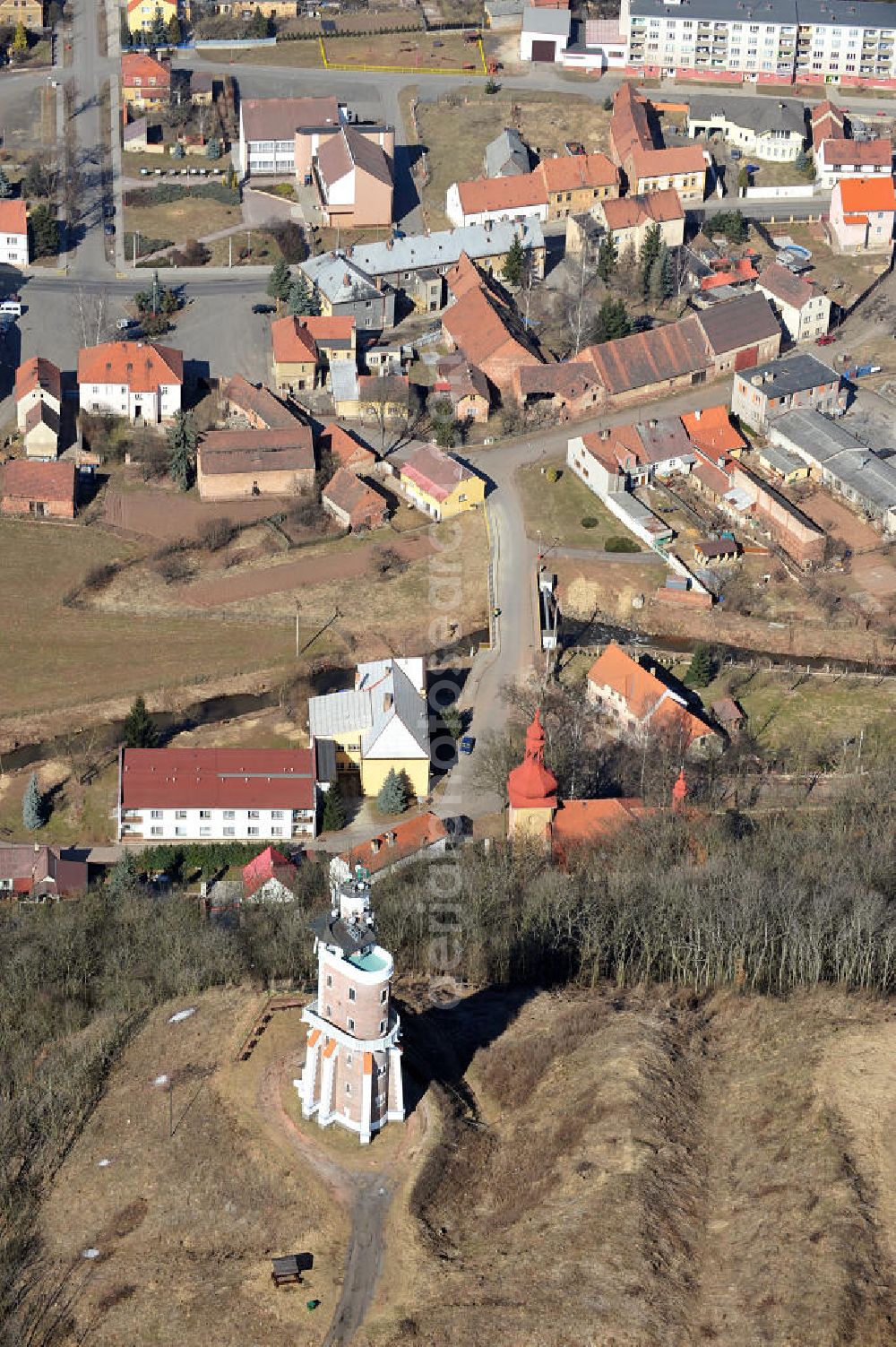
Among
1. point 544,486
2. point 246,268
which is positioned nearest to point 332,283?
point 246,268

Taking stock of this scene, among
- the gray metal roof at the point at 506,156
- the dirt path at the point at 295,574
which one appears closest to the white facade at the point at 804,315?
the gray metal roof at the point at 506,156

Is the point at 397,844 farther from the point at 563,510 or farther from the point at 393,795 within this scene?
the point at 563,510

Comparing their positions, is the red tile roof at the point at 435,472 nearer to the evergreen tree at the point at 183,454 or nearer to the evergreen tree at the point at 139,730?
the evergreen tree at the point at 183,454

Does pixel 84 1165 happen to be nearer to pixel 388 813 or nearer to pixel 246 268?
pixel 388 813

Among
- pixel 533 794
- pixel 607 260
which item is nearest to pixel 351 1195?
pixel 533 794

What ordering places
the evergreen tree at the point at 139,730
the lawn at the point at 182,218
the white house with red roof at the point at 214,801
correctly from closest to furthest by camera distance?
the white house with red roof at the point at 214,801 < the evergreen tree at the point at 139,730 < the lawn at the point at 182,218

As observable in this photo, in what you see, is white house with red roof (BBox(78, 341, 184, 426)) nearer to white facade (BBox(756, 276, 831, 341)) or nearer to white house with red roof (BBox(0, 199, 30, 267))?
white house with red roof (BBox(0, 199, 30, 267))
